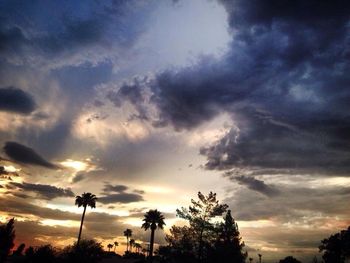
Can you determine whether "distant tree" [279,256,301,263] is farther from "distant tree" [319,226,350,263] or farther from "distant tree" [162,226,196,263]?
"distant tree" [162,226,196,263]

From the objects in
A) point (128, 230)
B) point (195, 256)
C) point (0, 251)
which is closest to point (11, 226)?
point (0, 251)

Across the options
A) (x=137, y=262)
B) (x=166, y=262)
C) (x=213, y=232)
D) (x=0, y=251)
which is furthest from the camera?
(x=137, y=262)

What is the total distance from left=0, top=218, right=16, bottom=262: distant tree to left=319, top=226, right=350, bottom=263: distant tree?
69.6 meters

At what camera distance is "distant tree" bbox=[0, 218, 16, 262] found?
2341 inches

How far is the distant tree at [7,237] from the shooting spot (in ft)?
195

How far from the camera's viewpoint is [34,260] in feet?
158

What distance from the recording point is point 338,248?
7788 centimetres

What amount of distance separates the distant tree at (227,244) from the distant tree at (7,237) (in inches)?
1476

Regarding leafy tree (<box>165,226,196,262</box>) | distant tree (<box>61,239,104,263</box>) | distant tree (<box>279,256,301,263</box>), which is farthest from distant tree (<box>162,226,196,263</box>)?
distant tree (<box>279,256,301,263</box>)

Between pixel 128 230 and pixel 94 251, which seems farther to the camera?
pixel 128 230

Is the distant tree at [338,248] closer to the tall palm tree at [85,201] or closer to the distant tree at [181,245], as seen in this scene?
the distant tree at [181,245]

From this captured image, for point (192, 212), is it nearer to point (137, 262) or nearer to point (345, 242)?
point (137, 262)

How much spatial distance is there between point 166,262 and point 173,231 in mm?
7113

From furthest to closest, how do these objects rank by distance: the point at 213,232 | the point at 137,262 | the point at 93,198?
1. the point at 93,198
2. the point at 137,262
3. the point at 213,232
